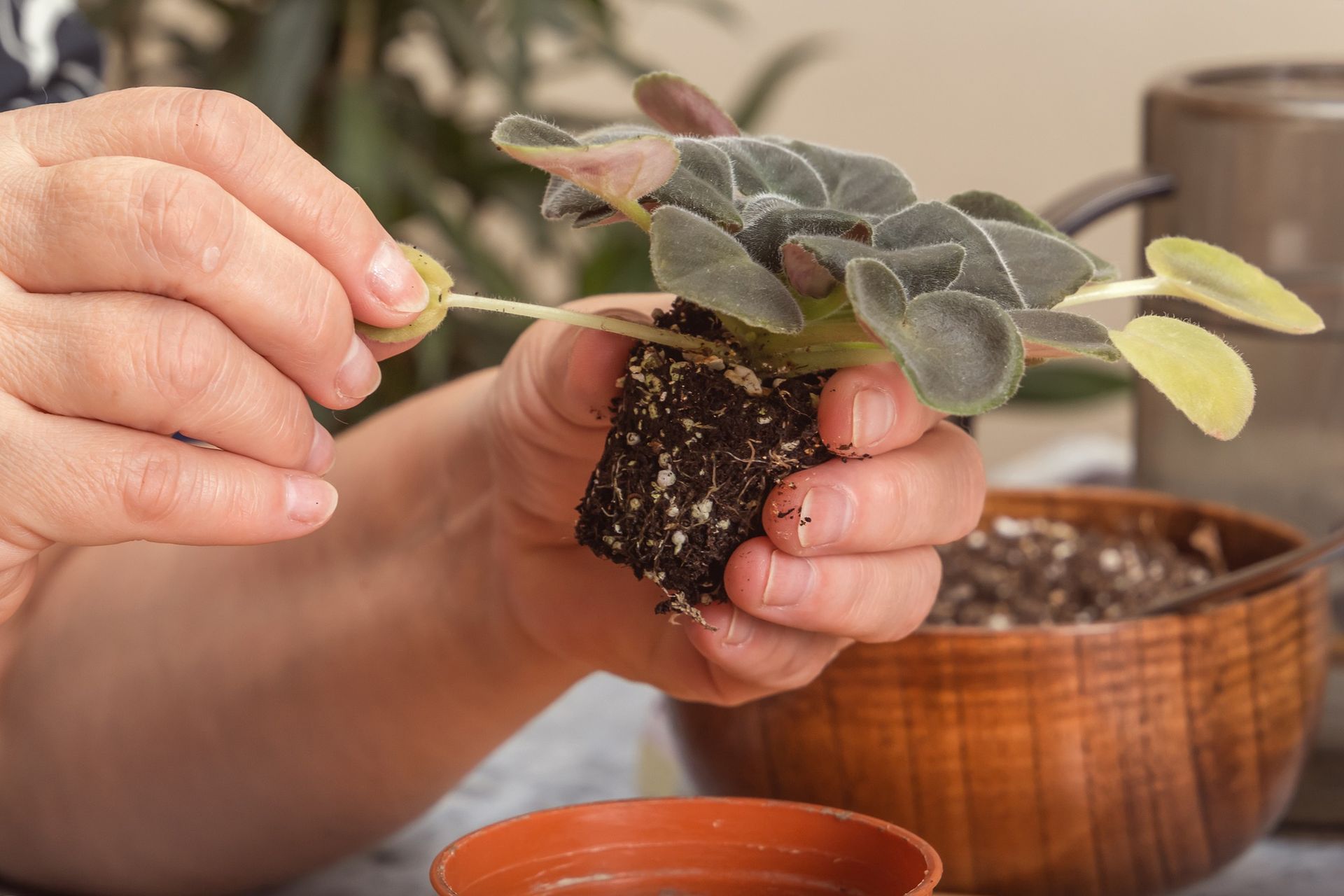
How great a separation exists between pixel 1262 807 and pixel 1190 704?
73mm

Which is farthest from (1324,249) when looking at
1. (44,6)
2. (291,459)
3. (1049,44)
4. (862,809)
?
(1049,44)

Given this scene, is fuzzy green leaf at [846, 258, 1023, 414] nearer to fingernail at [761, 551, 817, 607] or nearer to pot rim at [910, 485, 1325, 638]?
fingernail at [761, 551, 817, 607]

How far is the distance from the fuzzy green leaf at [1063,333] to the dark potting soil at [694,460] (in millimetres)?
70

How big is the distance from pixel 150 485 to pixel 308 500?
4cm

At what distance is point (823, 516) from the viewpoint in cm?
37

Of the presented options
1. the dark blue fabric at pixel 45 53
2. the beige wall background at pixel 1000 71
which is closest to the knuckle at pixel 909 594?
the dark blue fabric at pixel 45 53

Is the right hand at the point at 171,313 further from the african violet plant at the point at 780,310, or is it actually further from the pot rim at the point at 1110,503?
the pot rim at the point at 1110,503

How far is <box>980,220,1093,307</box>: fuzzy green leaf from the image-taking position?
0.36m

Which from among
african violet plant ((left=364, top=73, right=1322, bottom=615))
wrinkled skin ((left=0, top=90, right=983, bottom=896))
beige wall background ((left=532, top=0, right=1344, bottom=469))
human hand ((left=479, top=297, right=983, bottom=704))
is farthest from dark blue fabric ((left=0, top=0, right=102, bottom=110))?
beige wall background ((left=532, top=0, right=1344, bottom=469))

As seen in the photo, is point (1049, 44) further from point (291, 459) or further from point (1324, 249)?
point (291, 459)

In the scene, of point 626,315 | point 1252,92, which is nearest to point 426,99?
point 1252,92

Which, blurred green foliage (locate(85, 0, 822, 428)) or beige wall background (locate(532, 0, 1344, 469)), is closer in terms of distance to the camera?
blurred green foliage (locate(85, 0, 822, 428))

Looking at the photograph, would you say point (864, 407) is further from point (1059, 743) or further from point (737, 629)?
point (1059, 743)

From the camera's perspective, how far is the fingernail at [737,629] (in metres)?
0.40
